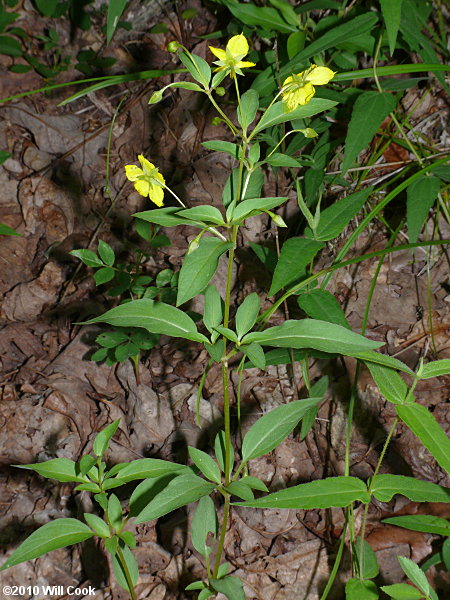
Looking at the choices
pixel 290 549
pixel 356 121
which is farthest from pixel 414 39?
pixel 290 549

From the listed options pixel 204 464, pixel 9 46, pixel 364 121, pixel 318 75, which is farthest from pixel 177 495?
pixel 9 46

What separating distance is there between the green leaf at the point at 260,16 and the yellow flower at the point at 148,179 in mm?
1261

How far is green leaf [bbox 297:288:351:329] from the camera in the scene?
60.5 inches

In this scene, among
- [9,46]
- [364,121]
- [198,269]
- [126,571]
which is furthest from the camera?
[9,46]

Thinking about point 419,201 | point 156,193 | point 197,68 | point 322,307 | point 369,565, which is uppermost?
point 197,68

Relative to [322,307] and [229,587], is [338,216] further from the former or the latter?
[229,587]

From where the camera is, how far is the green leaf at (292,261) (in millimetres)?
1430

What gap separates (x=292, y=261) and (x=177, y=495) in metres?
0.69

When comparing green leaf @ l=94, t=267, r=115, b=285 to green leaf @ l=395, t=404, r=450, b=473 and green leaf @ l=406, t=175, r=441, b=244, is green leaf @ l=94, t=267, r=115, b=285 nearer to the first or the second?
green leaf @ l=406, t=175, r=441, b=244

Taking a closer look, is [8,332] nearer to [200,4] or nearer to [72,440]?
[72,440]

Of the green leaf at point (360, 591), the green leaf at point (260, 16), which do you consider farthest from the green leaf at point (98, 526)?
the green leaf at point (260, 16)

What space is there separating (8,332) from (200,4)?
2638 mm

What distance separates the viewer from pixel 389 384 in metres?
1.30

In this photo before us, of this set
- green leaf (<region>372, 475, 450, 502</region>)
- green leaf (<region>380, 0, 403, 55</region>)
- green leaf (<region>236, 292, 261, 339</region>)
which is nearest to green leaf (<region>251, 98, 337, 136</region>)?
green leaf (<region>236, 292, 261, 339</region>)
